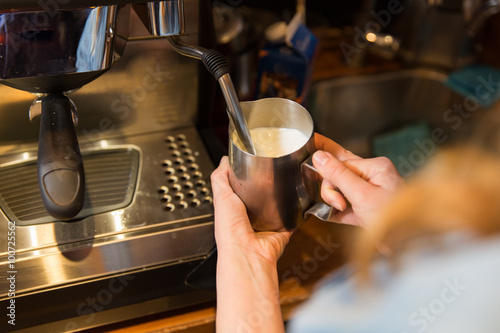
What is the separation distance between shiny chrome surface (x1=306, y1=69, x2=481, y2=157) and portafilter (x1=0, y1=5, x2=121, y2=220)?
0.62 metres

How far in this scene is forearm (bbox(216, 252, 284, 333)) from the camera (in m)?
0.50

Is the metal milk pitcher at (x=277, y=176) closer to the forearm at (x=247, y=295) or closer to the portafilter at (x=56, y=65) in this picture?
the forearm at (x=247, y=295)

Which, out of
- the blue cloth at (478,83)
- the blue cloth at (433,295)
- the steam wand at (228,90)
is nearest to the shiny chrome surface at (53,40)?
the steam wand at (228,90)

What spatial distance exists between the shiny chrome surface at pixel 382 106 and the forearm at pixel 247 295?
58cm

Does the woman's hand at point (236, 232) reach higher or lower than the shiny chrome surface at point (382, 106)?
higher

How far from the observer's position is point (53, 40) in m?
0.50

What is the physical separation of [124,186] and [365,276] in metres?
0.38

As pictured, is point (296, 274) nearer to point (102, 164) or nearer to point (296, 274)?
point (296, 274)

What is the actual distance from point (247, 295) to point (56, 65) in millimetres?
330

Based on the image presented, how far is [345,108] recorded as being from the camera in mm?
1131

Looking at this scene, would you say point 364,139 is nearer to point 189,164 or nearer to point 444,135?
point 444,135

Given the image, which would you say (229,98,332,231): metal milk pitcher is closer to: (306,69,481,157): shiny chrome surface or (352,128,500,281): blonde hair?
(352,128,500,281): blonde hair

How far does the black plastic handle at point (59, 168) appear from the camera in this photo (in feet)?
1.61

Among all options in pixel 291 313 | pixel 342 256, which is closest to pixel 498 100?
pixel 342 256
